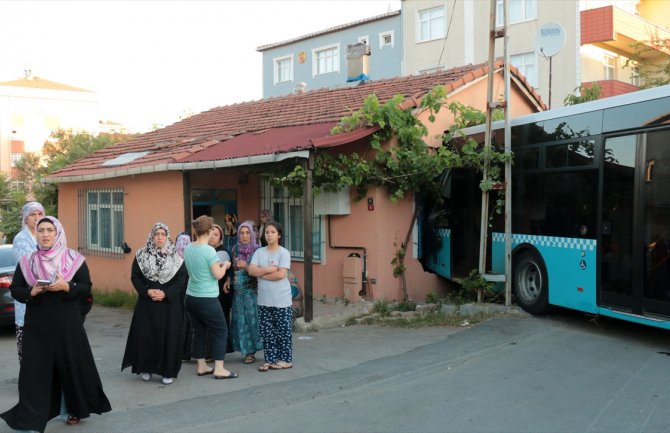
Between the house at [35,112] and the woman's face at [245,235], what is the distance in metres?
57.6

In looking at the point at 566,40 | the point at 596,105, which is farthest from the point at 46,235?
the point at 566,40

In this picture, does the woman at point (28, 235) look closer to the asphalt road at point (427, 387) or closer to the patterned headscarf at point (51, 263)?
the asphalt road at point (427, 387)

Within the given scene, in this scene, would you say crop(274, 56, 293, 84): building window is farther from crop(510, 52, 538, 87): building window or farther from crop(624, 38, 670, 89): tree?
crop(624, 38, 670, 89): tree

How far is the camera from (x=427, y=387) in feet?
21.6

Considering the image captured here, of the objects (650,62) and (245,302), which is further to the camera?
(650,62)

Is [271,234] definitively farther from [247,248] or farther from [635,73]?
[635,73]

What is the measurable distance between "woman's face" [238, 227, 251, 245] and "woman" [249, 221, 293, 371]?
32 centimetres

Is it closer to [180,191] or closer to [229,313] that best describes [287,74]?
[180,191]

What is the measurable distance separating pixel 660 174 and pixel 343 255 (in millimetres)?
5541

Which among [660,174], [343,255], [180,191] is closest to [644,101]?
[660,174]

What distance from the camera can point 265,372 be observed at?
23.8ft

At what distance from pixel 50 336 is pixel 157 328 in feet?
4.95

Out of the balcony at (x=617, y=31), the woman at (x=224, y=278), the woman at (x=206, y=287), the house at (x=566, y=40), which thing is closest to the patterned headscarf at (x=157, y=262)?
the woman at (x=206, y=287)

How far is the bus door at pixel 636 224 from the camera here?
299 inches
